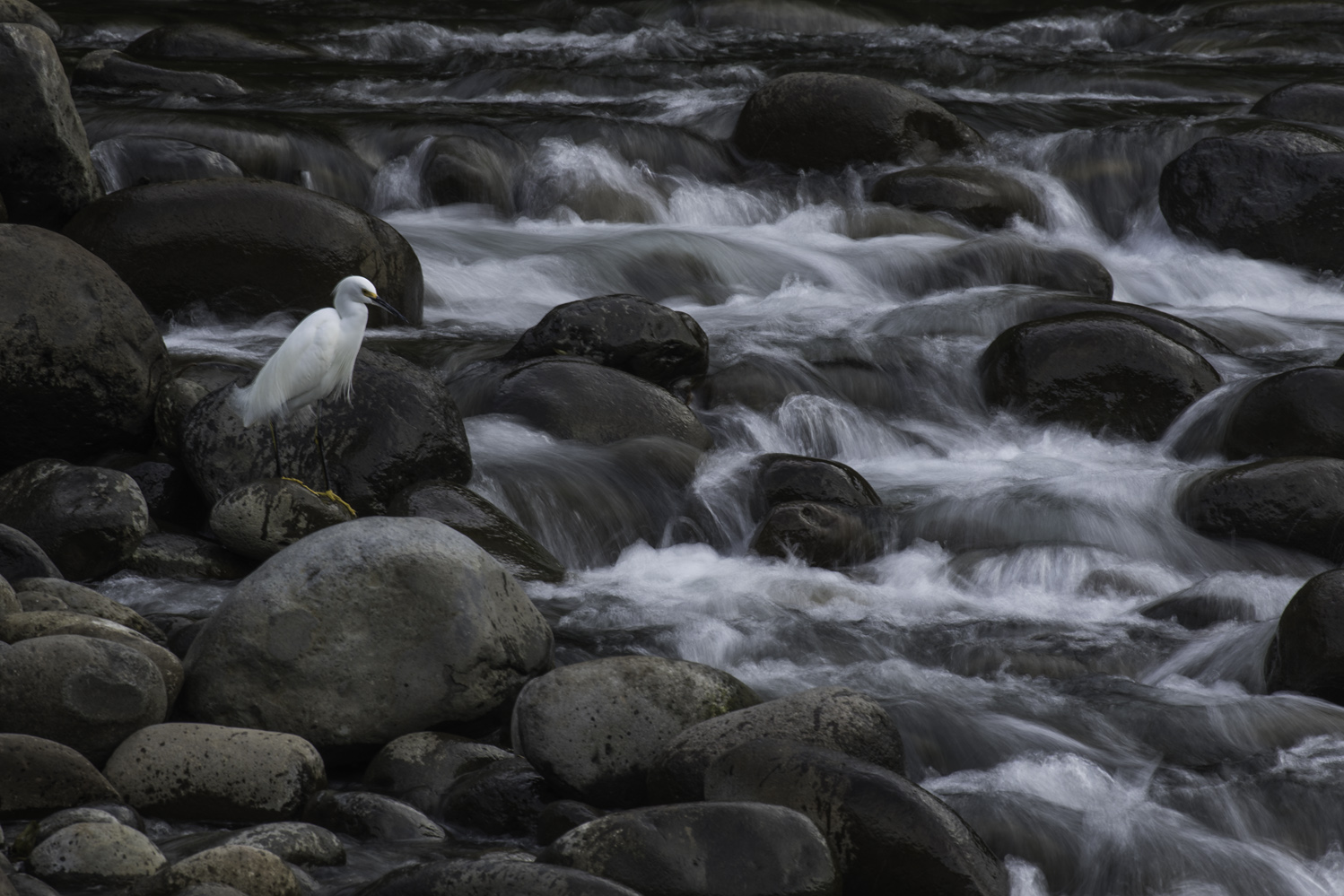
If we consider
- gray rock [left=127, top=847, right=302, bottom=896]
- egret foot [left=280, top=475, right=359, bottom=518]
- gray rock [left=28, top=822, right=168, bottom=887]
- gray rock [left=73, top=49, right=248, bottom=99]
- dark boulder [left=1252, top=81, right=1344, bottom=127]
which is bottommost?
egret foot [left=280, top=475, right=359, bottom=518]

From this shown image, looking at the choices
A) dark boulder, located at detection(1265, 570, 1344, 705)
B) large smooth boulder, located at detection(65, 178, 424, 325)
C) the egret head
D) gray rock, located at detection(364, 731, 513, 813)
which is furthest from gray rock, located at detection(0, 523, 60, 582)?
dark boulder, located at detection(1265, 570, 1344, 705)

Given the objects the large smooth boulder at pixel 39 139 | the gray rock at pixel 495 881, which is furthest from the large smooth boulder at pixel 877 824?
the large smooth boulder at pixel 39 139

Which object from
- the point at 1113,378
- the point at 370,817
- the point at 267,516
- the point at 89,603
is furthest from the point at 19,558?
the point at 1113,378

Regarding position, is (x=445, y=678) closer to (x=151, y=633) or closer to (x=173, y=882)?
(x=151, y=633)

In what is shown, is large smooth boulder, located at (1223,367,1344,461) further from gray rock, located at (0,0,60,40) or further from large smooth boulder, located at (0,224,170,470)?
gray rock, located at (0,0,60,40)

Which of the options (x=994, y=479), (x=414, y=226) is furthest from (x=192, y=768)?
(x=414, y=226)

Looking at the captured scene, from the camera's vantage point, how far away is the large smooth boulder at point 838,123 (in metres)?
10.8

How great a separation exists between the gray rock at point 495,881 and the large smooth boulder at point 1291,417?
4905 millimetres

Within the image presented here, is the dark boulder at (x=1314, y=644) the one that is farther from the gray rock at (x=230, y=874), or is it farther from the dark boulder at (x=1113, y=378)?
the gray rock at (x=230, y=874)

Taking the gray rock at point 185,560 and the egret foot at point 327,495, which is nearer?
the gray rock at point 185,560

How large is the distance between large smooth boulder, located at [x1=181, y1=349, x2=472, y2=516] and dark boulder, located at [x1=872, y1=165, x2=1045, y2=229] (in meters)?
5.32

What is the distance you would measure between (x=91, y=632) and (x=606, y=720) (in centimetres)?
151

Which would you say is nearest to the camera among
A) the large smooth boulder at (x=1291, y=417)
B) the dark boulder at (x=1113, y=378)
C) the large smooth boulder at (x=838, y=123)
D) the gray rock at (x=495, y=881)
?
the gray rock at (x=495, y=881)

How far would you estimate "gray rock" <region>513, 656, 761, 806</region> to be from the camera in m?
3.81
